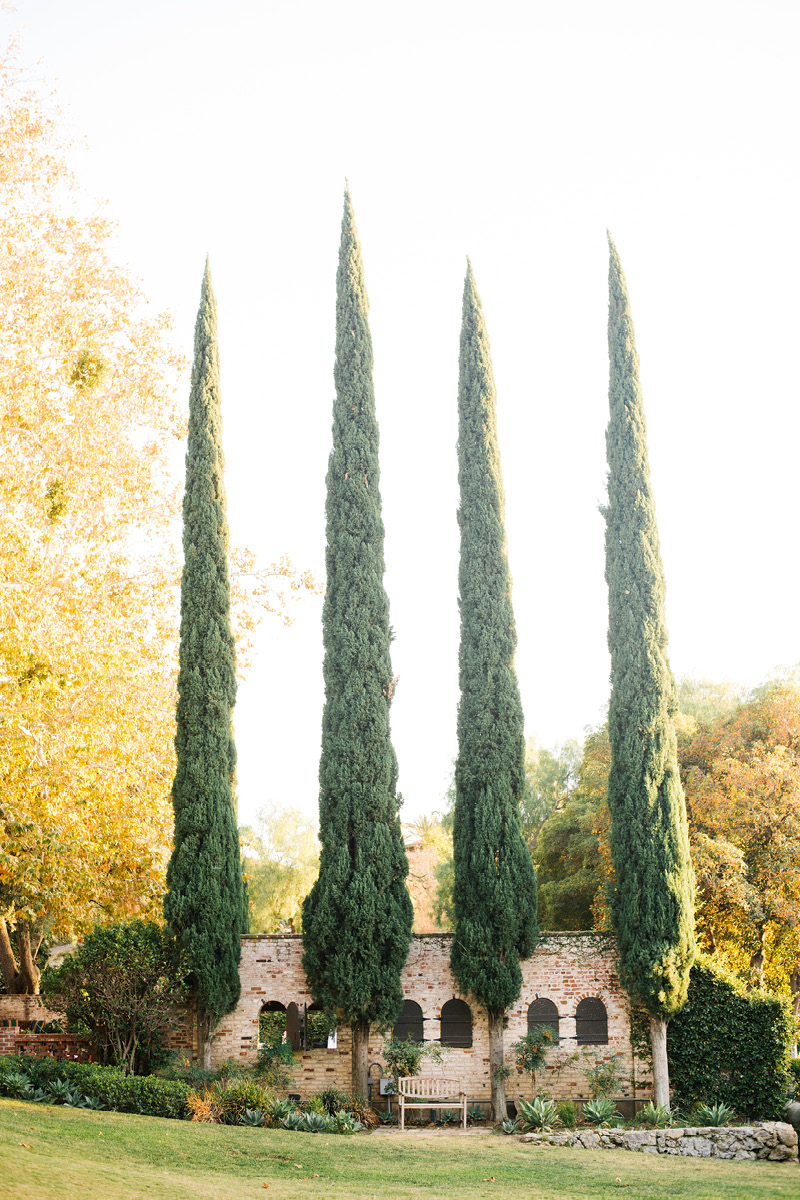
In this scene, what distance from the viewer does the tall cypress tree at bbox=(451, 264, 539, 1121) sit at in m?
17.7

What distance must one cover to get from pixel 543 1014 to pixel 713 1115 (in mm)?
3294

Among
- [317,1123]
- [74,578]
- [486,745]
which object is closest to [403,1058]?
[317,1123]

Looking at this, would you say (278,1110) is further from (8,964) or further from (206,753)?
(8,964)

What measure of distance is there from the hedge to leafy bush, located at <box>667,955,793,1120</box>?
337 inches

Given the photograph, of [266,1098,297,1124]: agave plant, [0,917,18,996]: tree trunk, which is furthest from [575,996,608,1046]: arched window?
[0,917,18,996]: tree trunk

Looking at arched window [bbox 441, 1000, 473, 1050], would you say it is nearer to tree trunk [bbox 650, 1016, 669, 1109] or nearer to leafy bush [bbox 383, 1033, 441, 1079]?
leafy bush [bbox 383, 1033, 441, 1079]

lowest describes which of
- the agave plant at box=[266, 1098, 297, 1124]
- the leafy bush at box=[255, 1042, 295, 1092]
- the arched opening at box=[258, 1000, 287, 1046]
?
the agave plant at box=[266, 1098, 297, 1124]

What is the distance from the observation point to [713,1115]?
15953 millimetres

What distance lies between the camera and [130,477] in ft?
64.3

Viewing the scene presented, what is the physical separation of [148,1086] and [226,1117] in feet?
4.20

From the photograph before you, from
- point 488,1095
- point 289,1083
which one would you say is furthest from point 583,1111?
point 289,1083

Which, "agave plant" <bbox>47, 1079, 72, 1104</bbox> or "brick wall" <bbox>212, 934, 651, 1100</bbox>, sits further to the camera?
"brick wall" <bbox>212, 934, 651, 1100</bbox>

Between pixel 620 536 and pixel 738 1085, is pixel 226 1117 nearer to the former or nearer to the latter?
→ pixel 738 1085

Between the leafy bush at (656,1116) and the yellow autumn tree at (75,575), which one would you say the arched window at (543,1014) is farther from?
the yellow autumn tree at (75,575)
